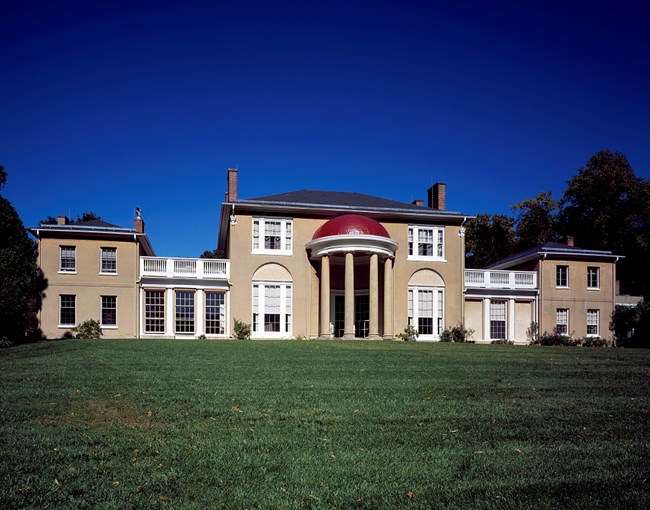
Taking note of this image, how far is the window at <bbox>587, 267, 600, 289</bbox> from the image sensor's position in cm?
4019

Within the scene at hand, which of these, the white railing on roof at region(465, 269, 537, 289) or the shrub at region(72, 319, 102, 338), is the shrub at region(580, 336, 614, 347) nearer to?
the white railing on roof at region(465, 269, 537, 289)

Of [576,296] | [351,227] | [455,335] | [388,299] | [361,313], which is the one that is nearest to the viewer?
[351,227]

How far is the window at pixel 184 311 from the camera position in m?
34.6

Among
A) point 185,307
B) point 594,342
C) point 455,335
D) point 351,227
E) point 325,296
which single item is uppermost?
point 351,227

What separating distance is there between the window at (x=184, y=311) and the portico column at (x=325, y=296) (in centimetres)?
804

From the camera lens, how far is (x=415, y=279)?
36.4 metres

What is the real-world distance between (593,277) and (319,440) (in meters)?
38.1

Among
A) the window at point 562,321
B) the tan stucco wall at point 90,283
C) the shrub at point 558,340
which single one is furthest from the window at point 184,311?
the window at point 562,321

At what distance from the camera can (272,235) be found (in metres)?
34.8

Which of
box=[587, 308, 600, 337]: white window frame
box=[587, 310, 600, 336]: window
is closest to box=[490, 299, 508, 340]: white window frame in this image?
box=[587, 310, 600, 336]: window

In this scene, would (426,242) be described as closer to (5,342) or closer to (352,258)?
(352,258)

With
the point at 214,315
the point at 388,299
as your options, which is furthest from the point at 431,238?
the point at 214,315

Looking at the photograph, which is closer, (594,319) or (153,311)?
(153,311)

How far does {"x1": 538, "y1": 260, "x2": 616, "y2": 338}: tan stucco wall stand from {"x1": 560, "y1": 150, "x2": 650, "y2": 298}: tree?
33.8 feet
